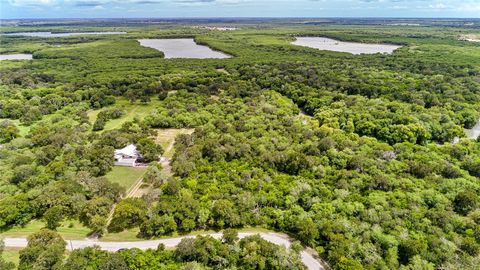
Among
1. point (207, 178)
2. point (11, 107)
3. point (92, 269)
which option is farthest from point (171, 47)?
point (92, 269)

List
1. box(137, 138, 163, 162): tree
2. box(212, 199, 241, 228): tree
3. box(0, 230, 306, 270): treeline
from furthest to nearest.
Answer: box(137, 138, 163, 162): tree
box(212, 199, 241, 228): tree
box(0, 230, 306, 270): treeline

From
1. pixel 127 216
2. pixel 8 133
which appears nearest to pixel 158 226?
pixel 127 216

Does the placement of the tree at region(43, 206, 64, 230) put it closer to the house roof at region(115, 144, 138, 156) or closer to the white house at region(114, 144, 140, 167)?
the white house at region(114, 144, 140, 167)

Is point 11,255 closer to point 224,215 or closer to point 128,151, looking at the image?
point 224,215

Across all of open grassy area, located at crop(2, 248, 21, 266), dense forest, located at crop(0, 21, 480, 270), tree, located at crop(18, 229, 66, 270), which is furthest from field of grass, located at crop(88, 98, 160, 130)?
tree, located at crop(18, 229, 66, 270)

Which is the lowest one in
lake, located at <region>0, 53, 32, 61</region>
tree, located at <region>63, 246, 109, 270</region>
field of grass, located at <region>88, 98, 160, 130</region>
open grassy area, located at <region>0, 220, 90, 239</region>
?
open grassy area, located at <region>0, 220, 90, 239</region>

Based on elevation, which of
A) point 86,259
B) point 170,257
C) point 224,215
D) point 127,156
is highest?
point 127,156
